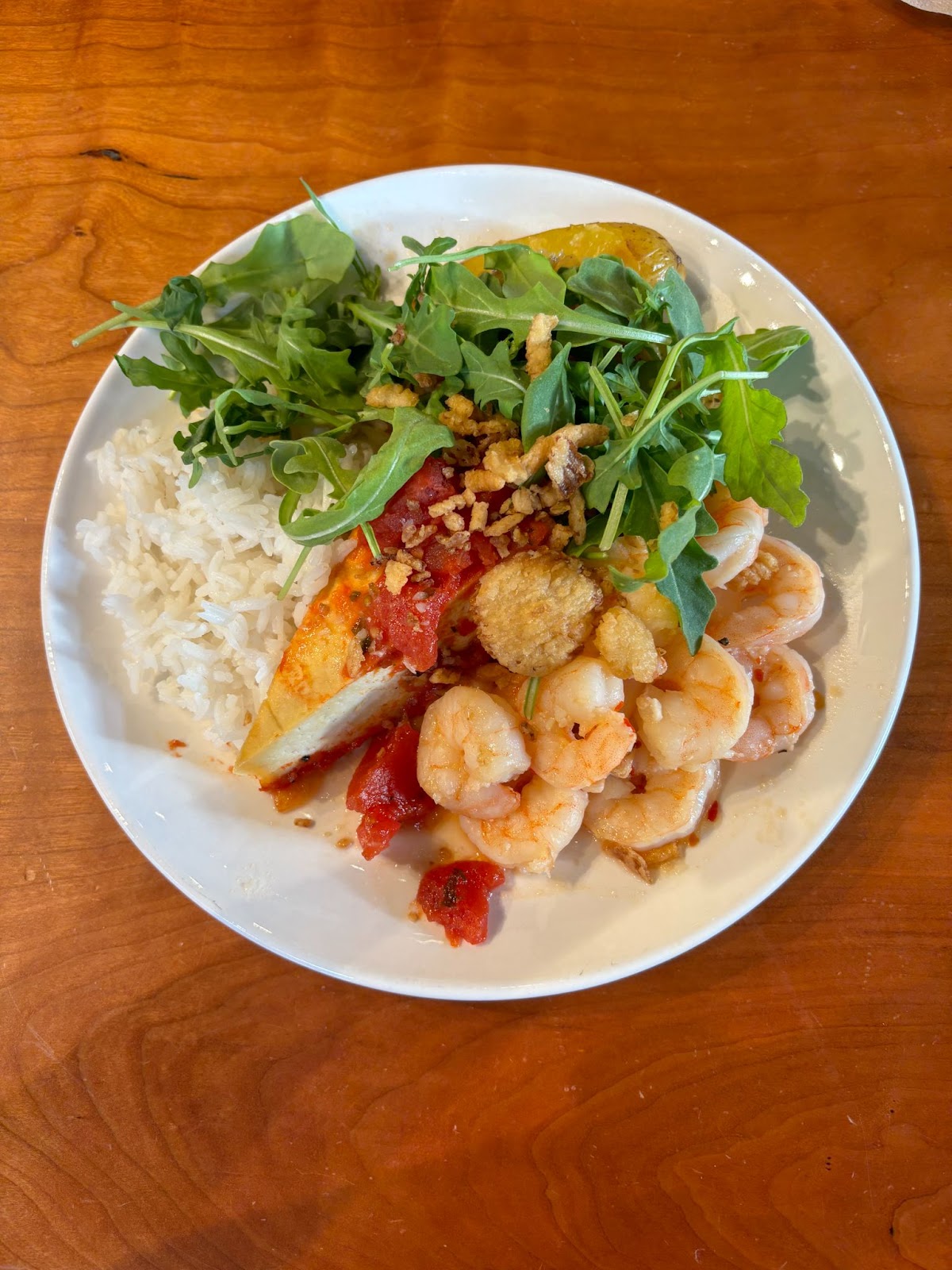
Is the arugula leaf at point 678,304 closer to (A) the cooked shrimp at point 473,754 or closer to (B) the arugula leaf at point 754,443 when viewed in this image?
(B) the arugula leaf at point 754,443

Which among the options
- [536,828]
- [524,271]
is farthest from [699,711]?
[524,271]

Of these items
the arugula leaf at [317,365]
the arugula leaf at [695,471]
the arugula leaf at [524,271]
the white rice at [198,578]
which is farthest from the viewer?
the white rice at [198,578]

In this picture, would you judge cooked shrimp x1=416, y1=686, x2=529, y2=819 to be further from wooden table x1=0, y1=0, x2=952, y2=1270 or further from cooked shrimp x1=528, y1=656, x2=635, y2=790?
wooden table x1=0, y1=0, x2=952, y2=1270

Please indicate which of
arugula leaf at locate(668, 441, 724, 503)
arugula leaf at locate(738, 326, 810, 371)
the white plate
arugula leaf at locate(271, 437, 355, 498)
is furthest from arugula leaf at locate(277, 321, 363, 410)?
arugula leaf at locate(738, 326, 810, 371)

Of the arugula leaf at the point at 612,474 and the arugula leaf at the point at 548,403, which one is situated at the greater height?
the arugula leaf at the point at 548,403

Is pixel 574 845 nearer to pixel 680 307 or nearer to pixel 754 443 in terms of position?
pixel 754 443

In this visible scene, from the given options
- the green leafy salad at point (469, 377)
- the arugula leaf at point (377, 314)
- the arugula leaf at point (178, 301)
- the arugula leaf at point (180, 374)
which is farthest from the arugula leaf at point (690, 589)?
the arugula leaf at point (178, 301)
